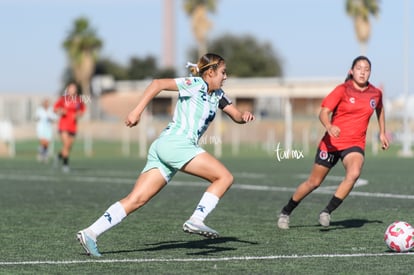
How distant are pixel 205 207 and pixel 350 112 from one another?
3.15 metres

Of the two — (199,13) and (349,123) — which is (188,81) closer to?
(349,123)

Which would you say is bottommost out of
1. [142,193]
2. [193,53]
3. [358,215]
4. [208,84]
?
[193,53]

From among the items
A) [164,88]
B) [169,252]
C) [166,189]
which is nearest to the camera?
[164,88]

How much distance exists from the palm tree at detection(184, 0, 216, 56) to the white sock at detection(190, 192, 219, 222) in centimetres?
6850

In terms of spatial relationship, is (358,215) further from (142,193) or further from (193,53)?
(193,53)

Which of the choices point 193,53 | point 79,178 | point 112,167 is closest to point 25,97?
point 112,167

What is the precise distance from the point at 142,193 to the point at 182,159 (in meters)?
0.52

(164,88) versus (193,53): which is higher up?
(164,88)

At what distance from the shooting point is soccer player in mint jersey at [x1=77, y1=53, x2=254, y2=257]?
994 cm

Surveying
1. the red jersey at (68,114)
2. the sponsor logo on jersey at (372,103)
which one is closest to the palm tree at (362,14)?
the red jersey at (68,114)

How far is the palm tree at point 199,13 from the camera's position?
7844cm

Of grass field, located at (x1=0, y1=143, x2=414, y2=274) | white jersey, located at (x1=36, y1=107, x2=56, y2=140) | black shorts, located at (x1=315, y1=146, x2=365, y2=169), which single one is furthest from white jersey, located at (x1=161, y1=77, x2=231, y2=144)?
white jersey, located at (x1=36, y1=107, x2=56, y2=140)

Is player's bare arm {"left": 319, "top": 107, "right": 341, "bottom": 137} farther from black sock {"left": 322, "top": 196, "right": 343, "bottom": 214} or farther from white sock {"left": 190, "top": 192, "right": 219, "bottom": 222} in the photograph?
white sock {"left": 190, "top": 192, "right": 219, "bottom": 222}

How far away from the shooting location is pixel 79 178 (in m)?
23.7
